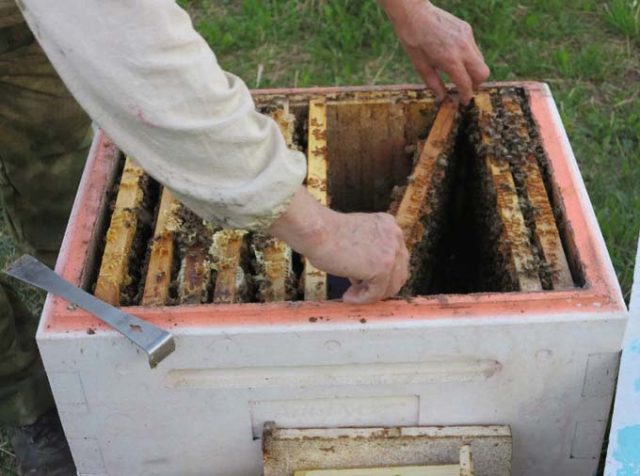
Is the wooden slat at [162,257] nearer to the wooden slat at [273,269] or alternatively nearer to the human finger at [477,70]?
the wooden slat at [273,269]

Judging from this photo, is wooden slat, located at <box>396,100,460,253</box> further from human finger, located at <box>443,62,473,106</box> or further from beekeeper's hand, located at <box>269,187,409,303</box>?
beekeeper's hand, located at <box>269,187,409,303</box>

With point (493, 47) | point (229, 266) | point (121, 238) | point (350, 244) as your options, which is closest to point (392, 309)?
point (350, 244)

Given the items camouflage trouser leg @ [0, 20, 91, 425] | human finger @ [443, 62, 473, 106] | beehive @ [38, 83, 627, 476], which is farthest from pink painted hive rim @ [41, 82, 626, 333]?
camouflage trouser leg @ [0, 20, 91, 425]

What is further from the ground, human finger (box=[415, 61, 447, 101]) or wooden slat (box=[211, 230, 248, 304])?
human finger (box=[415, 61, 447, 101])

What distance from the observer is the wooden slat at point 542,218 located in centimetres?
169

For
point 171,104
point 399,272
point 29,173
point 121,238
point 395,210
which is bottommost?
point 29,173

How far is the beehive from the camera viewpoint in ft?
5.20

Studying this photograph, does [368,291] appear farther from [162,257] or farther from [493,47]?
[493,47]

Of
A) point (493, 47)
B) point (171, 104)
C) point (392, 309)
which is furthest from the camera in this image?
point (493, 47)

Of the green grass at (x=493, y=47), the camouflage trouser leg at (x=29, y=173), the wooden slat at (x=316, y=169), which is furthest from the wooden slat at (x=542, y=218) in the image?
the green grass at (x=493, y=47)

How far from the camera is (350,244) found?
147 centimetres

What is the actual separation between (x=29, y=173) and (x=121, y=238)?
3.18 feet

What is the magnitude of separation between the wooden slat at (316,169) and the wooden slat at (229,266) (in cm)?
13

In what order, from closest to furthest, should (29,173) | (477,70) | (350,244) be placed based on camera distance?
(350,244) < (477,70) < (29,173)
